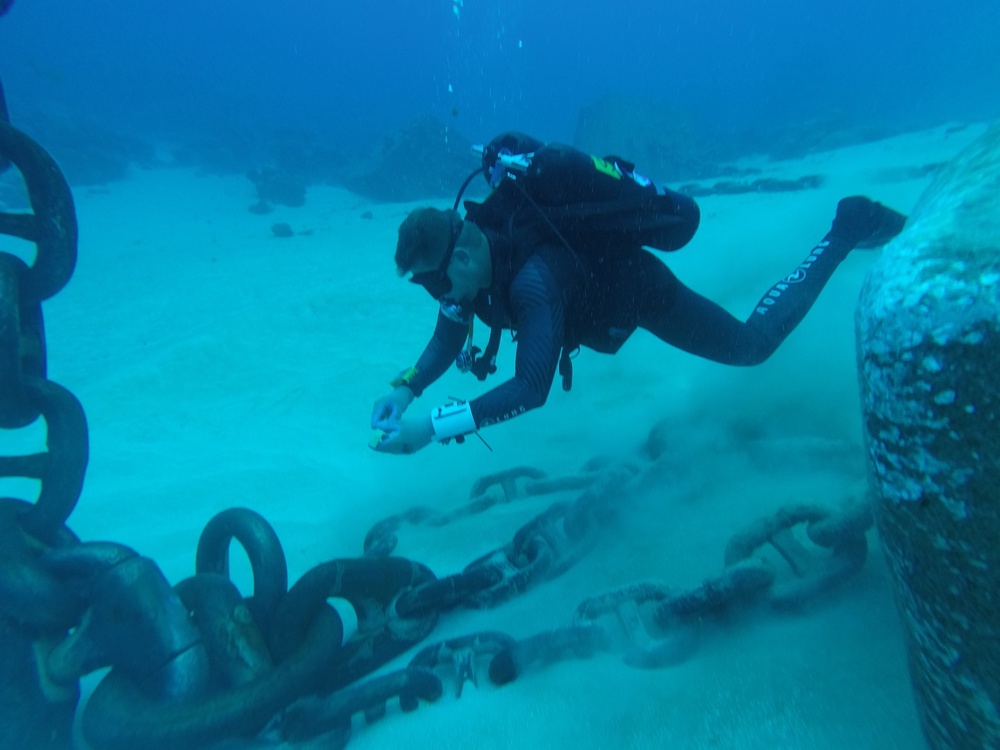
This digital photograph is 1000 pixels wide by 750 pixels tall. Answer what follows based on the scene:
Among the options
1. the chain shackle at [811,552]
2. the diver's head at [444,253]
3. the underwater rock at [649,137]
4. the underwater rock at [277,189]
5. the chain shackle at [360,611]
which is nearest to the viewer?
the chain shackle at [811,552]

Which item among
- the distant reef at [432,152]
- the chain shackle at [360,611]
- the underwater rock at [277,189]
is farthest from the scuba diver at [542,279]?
the underwater rock at [277,189]

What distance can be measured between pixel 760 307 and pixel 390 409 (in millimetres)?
2825

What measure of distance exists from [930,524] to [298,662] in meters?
2.34

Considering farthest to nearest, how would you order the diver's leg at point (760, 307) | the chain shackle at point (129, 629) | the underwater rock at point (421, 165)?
the underwater rock at point (421, 165)
the diver's leg at point (760, 307)
the chain shackle at point (129, 629)

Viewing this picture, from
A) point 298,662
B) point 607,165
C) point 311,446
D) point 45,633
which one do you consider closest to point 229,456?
point 311,446

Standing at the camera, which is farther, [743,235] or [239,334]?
[743,235]

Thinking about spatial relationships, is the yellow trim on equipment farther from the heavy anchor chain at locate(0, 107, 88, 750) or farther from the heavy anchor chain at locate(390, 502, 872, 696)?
the heavy anchor chain at locate(0, 107, 88, 750)

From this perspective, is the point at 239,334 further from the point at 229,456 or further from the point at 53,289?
the point at 53,289

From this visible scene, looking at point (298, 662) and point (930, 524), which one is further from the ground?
point (298, 662)

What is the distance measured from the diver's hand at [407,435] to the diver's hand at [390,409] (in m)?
0.03

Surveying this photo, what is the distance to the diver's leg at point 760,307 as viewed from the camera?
139 inches

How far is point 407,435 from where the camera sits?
257 centimetres

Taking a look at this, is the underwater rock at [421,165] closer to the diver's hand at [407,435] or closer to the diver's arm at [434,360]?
the diver's arm at [434,360]

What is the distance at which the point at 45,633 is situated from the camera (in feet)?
7.72
